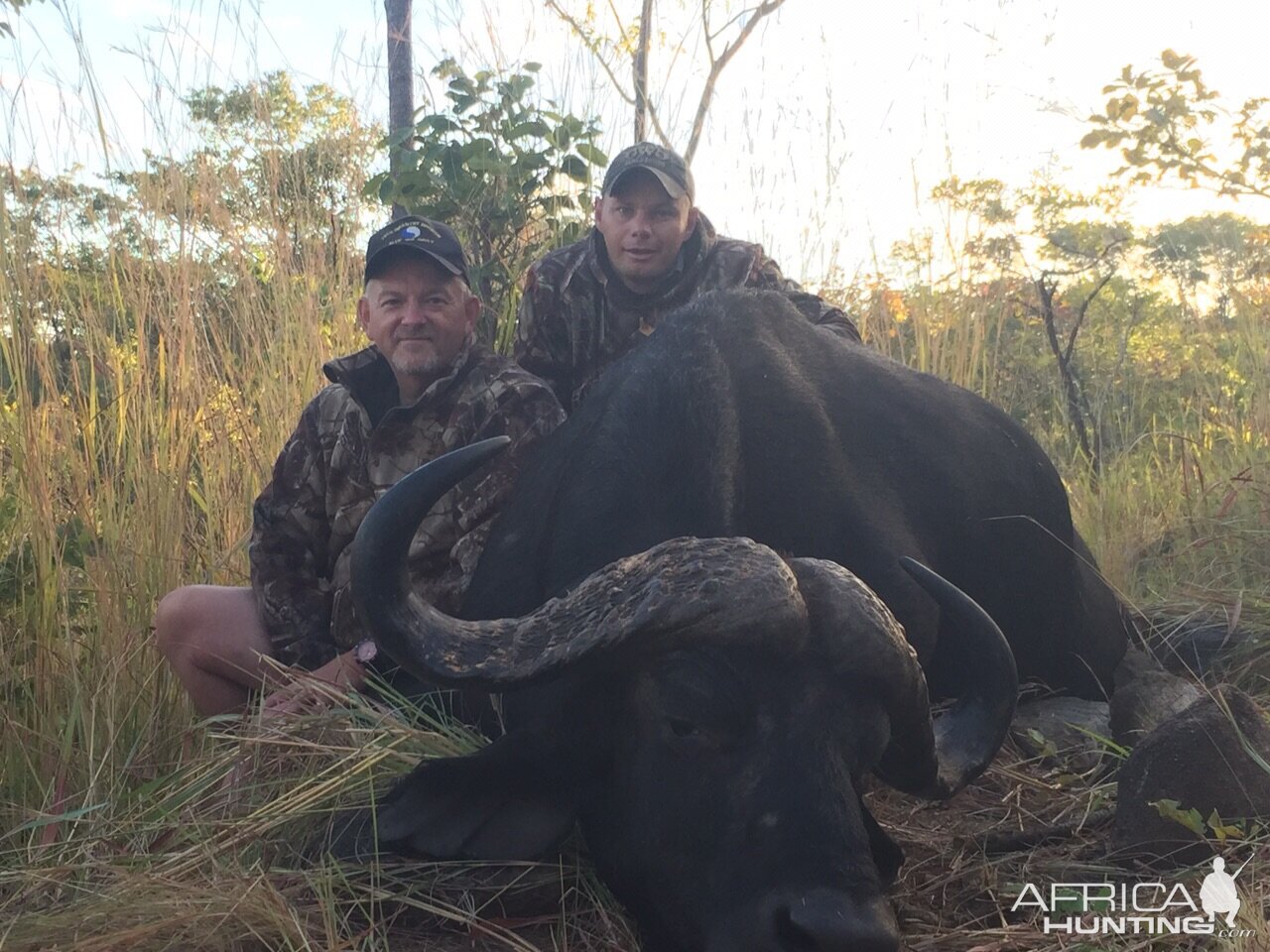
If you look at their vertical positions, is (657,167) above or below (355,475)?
above

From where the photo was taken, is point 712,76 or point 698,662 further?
point 712,76

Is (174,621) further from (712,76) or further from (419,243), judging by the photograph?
(712,76)

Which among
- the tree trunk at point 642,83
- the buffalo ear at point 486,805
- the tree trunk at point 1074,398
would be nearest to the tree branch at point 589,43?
the tree trunk at point 642,83

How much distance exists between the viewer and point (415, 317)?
446 cm

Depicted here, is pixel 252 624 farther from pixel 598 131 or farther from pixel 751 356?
pixel 598 131

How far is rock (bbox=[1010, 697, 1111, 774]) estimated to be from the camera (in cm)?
395

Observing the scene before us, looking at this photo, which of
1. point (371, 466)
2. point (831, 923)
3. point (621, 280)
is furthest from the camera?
point (621, 280)

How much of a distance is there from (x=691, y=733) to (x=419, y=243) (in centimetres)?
238

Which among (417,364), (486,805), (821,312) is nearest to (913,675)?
(486,805)

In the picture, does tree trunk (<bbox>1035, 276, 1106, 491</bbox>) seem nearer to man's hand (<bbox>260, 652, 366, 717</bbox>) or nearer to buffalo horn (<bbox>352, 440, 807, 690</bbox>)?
man's hand (<bbox>260, 652, 366, 717</bbox>)

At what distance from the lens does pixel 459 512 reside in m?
4.32

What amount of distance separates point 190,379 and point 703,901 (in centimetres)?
338

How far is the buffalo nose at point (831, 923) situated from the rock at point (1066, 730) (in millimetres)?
1557

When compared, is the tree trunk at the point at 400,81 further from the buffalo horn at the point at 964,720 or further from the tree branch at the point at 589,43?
the buffalo horn at the point at 964,720
